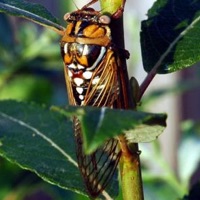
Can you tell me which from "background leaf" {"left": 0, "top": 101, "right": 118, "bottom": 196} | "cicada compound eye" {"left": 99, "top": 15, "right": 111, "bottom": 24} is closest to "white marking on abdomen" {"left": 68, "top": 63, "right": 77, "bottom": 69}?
"cicada compound eye" {"left": 99, "top": 15, "right": 111, "bottom": 24}

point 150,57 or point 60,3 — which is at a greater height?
point 150,57

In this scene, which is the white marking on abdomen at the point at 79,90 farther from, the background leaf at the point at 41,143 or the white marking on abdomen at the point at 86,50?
the background leaf at the point at 41,143

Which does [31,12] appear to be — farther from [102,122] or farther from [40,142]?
[102,122]

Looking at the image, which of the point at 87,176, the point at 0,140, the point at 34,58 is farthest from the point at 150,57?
the point at 34,58

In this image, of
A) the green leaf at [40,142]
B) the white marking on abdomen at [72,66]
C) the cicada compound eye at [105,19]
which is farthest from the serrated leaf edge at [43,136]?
the cicada compound eye at [105,19]

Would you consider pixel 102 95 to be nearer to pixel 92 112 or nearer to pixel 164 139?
pixel 92 112

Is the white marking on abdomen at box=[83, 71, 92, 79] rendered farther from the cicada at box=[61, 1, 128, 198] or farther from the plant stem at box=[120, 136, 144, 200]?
the plant stem at box=[120, 136, 144, 200]

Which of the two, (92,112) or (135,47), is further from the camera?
(135,47)
